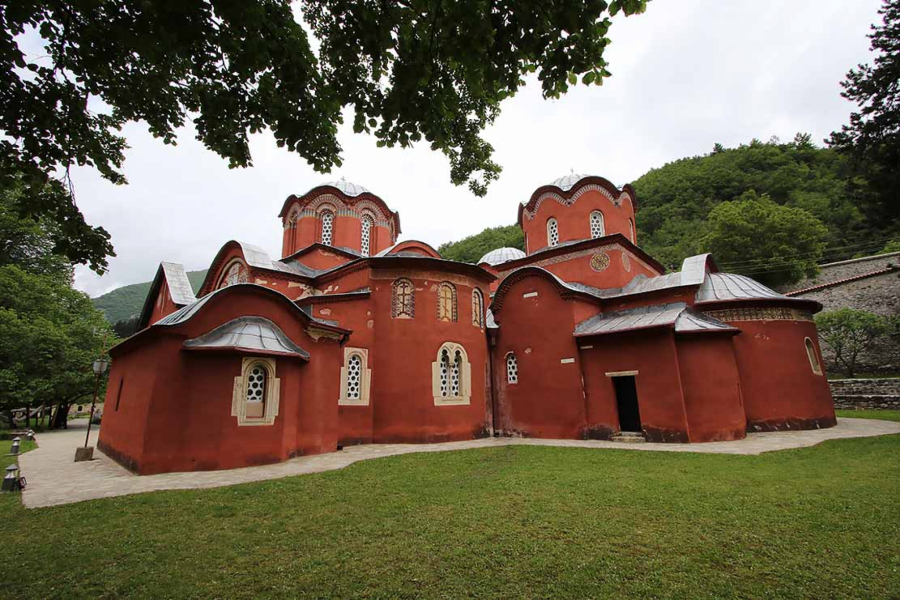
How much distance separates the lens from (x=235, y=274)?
13.8 m

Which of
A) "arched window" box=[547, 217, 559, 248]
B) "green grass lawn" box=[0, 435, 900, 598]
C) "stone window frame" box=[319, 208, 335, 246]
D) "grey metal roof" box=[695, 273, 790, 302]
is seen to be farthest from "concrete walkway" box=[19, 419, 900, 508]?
"stone window frame" box=[319, 208, 335, 246]

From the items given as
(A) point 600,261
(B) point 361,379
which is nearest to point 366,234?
(B) point 361,379

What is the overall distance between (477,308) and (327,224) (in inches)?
282

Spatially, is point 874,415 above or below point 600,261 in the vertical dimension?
below

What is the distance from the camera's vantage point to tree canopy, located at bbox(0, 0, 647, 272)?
128 inches

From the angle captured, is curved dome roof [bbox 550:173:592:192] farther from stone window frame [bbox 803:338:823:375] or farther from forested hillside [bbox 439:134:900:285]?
forested hillside [bbox 439:134:900:285]

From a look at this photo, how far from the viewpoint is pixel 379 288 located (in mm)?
12039

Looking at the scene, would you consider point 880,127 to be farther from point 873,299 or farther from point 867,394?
point 873,299

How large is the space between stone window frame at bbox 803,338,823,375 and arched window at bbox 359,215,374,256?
14.8m

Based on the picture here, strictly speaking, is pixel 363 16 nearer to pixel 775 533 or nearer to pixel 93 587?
pixel 93 587

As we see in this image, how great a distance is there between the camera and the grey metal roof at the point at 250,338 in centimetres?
786

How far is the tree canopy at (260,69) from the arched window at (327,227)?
1127 cm

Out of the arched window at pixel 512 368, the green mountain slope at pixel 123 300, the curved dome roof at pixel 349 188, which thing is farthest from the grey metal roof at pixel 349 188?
the green mountain slope at pixel 123 300

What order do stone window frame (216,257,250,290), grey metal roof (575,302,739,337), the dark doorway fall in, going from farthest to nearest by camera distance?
stone window frame (216,257,250,290) → the dark doorway → grey metal roof (575,302,739,337)
